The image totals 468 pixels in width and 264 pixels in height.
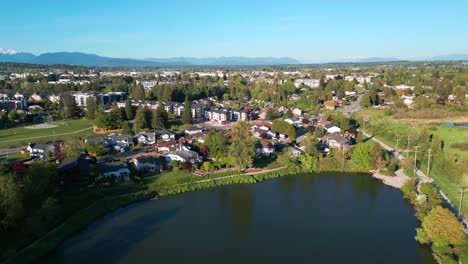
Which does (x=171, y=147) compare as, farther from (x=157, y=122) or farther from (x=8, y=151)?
(x=8, y=151)

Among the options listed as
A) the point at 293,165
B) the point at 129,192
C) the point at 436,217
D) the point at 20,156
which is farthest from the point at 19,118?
the point at 436,217

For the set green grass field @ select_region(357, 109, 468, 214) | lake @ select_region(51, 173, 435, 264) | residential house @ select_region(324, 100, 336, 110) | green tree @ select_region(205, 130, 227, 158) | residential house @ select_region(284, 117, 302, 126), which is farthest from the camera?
residential house @ select_region(324, 100, 336, 110)

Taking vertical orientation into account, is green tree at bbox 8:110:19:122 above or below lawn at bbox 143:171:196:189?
above

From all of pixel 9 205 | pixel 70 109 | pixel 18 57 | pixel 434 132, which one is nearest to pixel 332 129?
pixel 434 132

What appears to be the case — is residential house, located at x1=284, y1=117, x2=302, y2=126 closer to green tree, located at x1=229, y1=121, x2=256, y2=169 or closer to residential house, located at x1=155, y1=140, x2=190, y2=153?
residential house, located at x1=155, y1=140, x2=190, y2=153

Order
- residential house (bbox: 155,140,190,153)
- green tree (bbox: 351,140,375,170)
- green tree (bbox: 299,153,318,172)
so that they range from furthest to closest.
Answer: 1. residential house (bbox: 155,140,190,153)
2. green tree (bbox: 299,153,318,172)
3. green tree (bbox: 351,140,375,170)

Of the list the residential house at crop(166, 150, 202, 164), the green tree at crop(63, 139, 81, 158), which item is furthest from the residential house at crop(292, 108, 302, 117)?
the green tree at crop(63, 139, 81, 158)

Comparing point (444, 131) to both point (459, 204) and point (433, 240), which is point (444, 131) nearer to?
point (459, 204)
